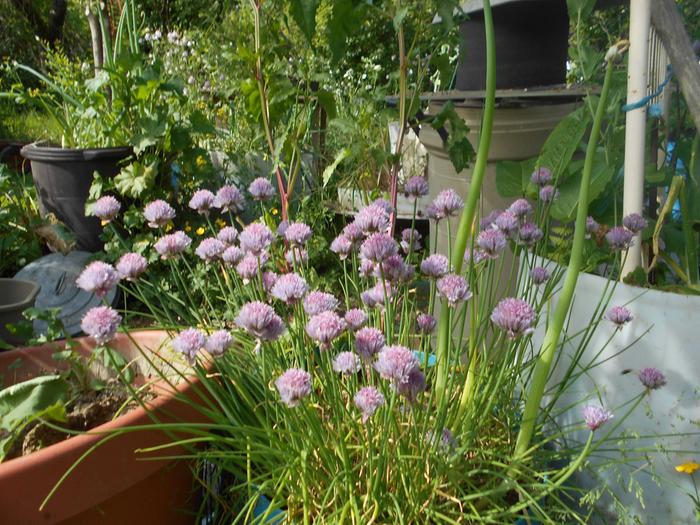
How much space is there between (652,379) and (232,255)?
68 centimetres

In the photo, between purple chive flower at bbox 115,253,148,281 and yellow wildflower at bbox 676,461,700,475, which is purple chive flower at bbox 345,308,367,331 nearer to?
purple chive flower at bbox 115,253,148,281

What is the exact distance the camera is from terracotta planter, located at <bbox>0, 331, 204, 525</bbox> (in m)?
0.93

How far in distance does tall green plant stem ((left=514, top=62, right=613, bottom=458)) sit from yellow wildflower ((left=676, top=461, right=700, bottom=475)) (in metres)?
0.24

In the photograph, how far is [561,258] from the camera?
1.29 metres

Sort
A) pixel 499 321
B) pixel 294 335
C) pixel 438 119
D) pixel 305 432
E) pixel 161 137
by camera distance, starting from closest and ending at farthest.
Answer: pixel 499 321 → pixel 305 432 → pixel 294 335 → pixel 438 119 → pixel 161 137

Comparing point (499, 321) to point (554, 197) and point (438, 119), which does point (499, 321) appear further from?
point (438, 119)

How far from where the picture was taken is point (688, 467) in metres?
1.01

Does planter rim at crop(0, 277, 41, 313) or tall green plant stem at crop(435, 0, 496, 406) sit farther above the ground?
tall green plant stem at crop(435, 0, 496, 406)

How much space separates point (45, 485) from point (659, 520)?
0.96 metres

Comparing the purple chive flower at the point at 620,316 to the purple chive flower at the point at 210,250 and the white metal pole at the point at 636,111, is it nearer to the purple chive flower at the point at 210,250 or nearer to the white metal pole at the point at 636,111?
the white metal pole at the point at 636,111

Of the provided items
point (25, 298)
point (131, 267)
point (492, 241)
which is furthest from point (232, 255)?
point (25, 298)

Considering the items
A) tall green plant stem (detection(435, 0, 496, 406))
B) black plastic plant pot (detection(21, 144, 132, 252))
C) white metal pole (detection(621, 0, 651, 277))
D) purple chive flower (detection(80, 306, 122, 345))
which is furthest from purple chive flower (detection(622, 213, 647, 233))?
black plastic plant pot (detection(21, 144, 132, 252))

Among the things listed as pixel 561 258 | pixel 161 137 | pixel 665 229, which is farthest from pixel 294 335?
pixel 161 137

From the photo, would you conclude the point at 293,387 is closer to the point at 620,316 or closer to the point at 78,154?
the point at 620,316
